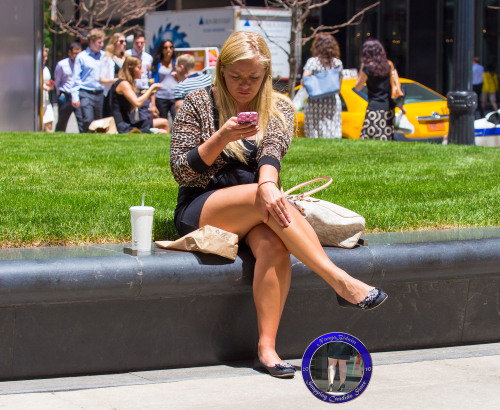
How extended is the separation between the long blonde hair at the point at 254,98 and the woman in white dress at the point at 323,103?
7.86 metres

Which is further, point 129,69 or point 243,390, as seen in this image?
point 129,69

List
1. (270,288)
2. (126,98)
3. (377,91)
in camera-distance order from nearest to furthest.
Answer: (270,288), (377,91), (126,98)

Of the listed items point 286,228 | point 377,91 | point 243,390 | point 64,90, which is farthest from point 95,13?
point 243,390

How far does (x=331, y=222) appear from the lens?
4699mm

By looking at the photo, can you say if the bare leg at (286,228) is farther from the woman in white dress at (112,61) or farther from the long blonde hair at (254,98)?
the woman in white dress at (112,61)

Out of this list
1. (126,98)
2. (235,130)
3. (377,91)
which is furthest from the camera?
(126,98)

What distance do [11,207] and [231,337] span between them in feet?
5.80

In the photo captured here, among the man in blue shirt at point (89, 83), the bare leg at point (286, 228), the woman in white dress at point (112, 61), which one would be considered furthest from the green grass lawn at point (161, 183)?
the man in blue shirt at point (89, 83)

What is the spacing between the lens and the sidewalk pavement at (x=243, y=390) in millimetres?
3906

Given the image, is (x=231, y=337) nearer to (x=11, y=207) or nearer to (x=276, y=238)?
(x=276, y=238)

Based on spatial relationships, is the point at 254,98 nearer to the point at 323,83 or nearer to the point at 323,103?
the point at 323,83

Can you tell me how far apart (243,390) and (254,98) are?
1.59 metres

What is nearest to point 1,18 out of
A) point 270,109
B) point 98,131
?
point 98,131

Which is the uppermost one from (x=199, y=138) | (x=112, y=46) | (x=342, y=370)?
(x=112, y=46)
